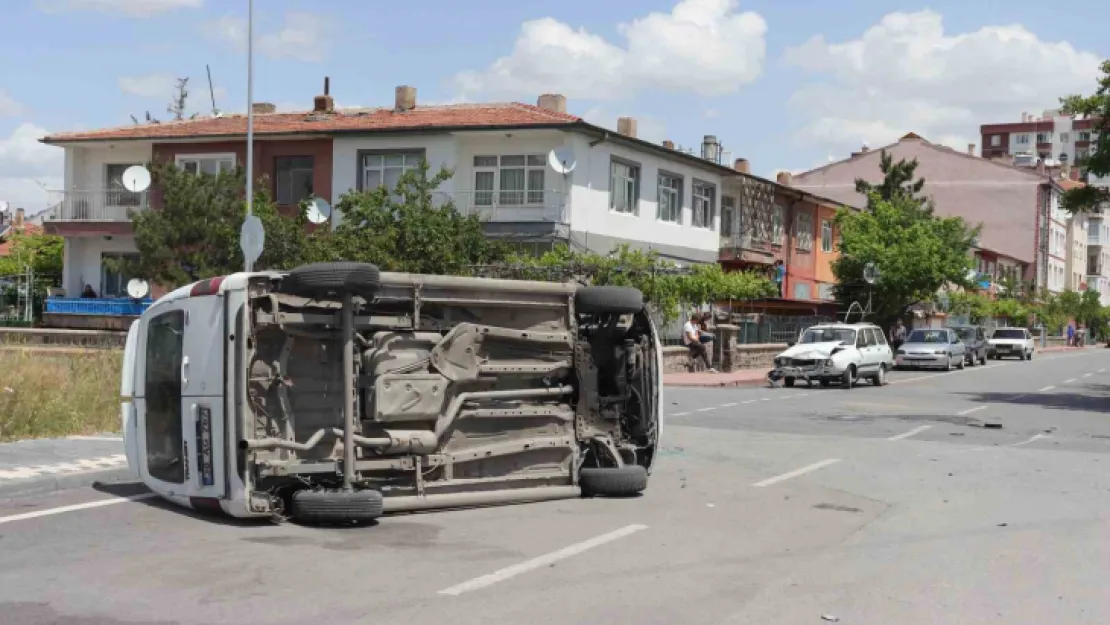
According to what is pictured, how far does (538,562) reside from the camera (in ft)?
25.1

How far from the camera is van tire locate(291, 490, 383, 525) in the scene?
333 inches

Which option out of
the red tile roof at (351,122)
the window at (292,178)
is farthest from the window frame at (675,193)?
the window at (292,178)

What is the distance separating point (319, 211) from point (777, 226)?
2170 centimetres

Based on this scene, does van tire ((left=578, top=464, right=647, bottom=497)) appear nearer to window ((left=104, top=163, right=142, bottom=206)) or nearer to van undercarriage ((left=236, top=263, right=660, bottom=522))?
van undercarriage ((left=236, top=263, right=660, bottom=522))

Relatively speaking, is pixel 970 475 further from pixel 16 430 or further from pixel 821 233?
pixel 821 233

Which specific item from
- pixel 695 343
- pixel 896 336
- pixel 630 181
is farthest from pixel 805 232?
pixel 695 343

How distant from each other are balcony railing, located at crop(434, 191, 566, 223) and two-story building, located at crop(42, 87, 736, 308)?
0.14 feet

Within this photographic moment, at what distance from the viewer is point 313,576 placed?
23.2 feet

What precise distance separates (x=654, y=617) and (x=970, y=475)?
746 centimetres

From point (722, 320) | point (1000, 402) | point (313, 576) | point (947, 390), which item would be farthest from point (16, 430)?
point (722, 320)

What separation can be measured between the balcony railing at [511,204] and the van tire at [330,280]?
26.9m

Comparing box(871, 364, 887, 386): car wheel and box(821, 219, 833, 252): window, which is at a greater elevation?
box(821, 219, 833, 252): window

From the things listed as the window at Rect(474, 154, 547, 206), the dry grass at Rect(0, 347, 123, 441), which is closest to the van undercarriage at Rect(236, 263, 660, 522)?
the dry grass at Rect(0, 347, 123, 441)

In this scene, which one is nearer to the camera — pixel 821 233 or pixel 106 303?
pixel 106 303
